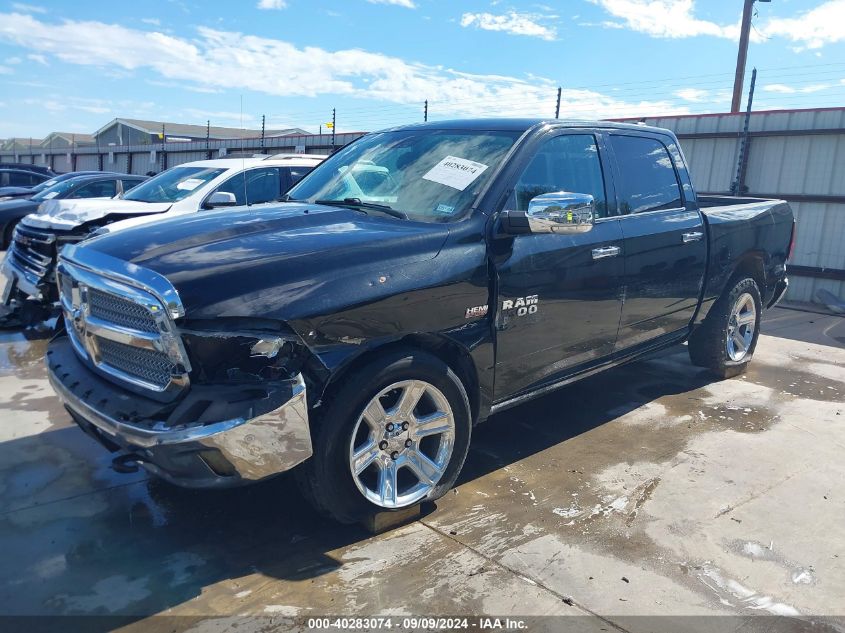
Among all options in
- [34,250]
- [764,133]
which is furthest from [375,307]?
[764,133]

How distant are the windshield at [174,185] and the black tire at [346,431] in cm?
540

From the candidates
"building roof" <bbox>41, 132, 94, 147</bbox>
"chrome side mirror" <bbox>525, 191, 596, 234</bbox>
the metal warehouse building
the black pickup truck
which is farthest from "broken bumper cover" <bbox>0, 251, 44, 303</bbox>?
"building roof" <bbox>41, 132, 94, 147</bbox>

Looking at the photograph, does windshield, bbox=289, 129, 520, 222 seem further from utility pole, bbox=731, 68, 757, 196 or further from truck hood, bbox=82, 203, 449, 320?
utility pole, bbox=731, 68, 757, 196

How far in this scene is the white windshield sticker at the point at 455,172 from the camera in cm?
379

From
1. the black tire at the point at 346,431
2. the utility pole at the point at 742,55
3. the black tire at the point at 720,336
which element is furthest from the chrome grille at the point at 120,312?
the utility pole at the point at 742,55

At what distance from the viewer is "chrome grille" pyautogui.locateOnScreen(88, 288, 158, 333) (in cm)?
286

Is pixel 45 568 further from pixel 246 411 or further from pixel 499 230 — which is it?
pixel 499 230

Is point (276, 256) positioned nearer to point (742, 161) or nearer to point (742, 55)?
point (742, 161)

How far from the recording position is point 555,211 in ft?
11.3

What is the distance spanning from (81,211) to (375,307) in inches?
213

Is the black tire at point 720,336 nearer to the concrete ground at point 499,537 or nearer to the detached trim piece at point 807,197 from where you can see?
the concrete ground at point 499,537

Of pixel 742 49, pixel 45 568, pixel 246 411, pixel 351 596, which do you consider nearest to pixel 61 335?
pixel 45 568

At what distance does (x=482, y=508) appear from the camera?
362 cm

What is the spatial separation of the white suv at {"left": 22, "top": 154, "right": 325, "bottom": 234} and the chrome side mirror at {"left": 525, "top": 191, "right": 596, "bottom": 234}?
14.2ft
